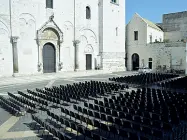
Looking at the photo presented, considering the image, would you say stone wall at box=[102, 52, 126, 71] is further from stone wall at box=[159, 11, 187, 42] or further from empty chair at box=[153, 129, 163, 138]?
empty chair at box=[153, 129, 163, 138]

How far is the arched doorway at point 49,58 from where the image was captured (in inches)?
1121

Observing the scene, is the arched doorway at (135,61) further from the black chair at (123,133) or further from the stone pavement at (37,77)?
the black chair at (123,133)

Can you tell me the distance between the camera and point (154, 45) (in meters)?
37.2

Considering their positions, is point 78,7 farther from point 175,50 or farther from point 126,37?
point 175,50

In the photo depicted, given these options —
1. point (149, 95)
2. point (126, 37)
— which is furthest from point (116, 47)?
point (149, 95)

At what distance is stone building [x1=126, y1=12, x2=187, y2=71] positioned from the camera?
3503 cm

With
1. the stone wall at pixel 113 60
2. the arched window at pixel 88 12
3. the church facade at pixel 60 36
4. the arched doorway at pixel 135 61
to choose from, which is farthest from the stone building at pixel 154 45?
the arched window at pixel 88 12

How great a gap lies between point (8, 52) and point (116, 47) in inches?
724

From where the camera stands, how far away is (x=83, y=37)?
107 ft

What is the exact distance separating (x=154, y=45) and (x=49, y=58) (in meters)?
18.7

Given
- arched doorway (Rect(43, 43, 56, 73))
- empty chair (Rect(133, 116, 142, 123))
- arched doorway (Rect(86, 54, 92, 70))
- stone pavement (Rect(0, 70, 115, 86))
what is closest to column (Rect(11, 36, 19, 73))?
stone pavement (Rect(0, 70, 115, 86))

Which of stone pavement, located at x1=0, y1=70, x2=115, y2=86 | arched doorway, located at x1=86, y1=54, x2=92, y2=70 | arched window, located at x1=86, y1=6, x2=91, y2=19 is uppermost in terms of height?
arched window, located at x1=86, y1=6, x2=91, y2=19

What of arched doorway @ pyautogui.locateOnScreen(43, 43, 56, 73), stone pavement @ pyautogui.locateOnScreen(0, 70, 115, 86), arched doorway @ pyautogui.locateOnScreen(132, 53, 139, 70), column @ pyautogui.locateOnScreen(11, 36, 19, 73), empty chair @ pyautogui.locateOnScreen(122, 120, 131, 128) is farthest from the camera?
arched doorway @ pyautogui.locateOnScreen(132, 53, 139, 70)

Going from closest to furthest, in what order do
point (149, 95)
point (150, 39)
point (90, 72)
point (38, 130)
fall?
point (38, 130) < point (149, 95) < point (90, 72) < point (150, 39)
